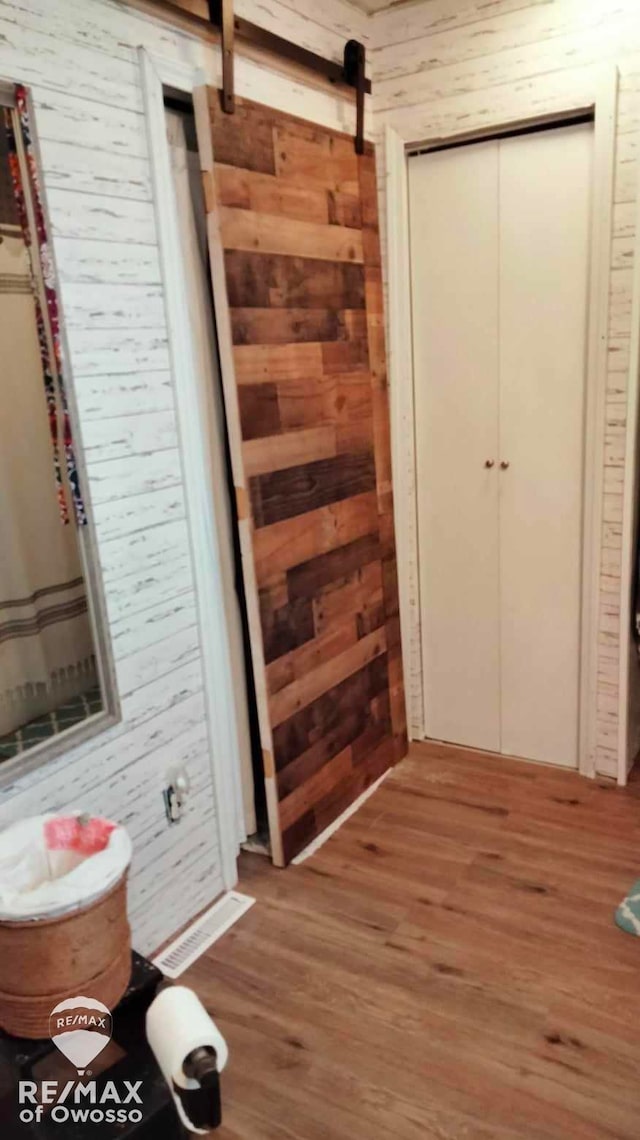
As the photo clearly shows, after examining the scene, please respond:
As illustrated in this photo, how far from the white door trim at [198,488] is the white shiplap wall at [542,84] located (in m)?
0.93

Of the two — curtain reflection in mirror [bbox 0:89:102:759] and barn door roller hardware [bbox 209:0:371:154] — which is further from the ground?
barn door roller hardware [bbox 209:0:371:154]

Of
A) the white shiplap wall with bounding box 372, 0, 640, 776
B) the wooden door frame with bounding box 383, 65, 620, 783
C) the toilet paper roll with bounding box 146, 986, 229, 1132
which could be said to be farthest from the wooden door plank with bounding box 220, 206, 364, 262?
the toilet paper roll with bounding box 146, 986, 229, 1132

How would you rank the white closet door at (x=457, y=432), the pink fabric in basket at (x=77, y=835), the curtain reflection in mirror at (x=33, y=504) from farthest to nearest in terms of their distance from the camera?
the white closet door at (x=457, y=432) → the curtain reflection in mirror at (x=33, y=504) → the pink fabric in basket at (x=77, y=835)

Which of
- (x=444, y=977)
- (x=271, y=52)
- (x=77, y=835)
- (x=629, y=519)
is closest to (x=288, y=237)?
(x=271, y=52)

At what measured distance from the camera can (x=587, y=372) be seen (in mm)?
2545

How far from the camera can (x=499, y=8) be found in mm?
2434

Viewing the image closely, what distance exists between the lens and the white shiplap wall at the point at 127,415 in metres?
A: 1.70

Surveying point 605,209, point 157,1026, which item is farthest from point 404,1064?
point 605,209

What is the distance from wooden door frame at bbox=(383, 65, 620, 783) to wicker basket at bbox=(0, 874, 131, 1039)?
1780 mm

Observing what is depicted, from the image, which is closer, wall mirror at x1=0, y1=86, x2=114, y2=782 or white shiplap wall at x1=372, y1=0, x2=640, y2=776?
wall mirror at x1=0, y1=86, x2=114, y2=782

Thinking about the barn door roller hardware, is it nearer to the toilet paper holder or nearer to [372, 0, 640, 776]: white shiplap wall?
[372, 0, 640, 776]: white shiplap wall

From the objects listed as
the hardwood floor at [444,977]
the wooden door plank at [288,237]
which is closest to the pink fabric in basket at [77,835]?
the hardwood floor at [444,977]

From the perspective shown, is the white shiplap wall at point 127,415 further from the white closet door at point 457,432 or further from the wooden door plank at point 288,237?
the white closet door at point 457,432

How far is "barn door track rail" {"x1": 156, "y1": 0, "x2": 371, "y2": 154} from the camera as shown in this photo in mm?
1983
